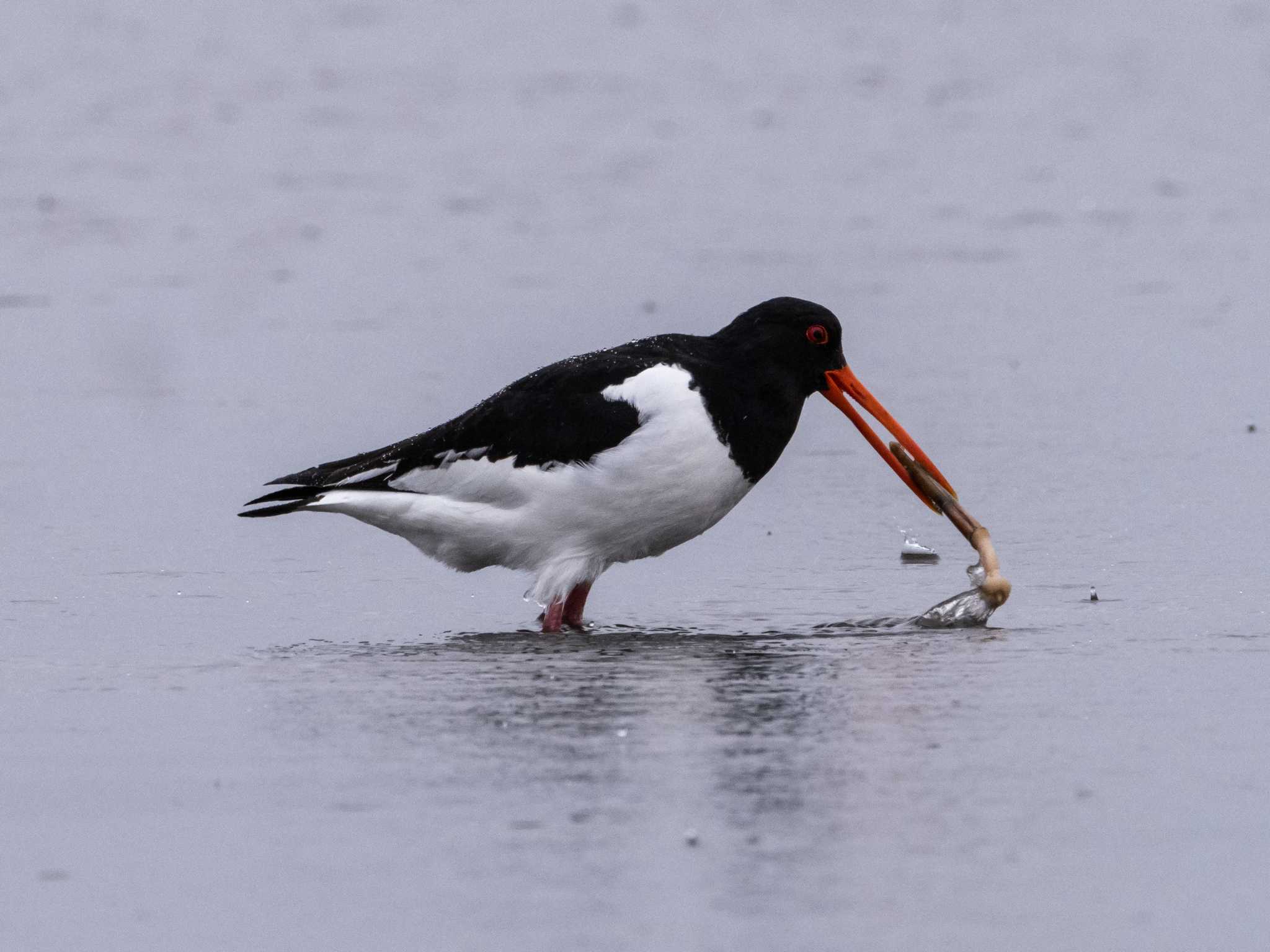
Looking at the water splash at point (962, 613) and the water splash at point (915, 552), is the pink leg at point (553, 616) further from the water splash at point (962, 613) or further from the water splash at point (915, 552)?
the water splash at point (915, 552)

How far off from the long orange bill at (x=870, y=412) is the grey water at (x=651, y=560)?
0.36 metres

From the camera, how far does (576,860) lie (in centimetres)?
412

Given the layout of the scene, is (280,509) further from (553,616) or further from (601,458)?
(601,458)

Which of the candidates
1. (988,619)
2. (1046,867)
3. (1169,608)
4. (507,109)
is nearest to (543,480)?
(988,619)

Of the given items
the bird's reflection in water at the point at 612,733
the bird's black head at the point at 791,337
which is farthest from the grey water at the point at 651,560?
the bird's black head at the point at 791,337

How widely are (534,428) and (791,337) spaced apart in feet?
2.83

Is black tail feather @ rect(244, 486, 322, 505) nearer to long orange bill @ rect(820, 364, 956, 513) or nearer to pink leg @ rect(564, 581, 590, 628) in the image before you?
pink leg @ rect(564, 581, 590, 628)

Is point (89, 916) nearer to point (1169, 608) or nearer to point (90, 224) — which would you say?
point (1169, 608)

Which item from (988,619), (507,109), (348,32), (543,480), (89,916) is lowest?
(89,916)

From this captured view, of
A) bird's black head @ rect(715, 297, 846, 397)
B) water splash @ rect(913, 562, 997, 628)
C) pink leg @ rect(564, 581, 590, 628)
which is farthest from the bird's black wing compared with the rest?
water splash @ rect(913, 562, 997, 628)

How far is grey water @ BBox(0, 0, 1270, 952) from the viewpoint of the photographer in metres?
4.10

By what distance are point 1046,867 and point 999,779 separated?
577 mm

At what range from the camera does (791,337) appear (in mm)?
6906

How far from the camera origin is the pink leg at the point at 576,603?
22.3ft
